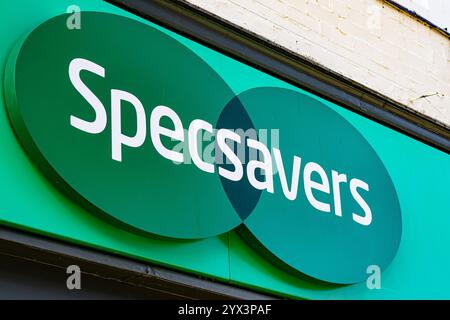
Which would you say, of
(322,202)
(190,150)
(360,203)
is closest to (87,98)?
(190,150)

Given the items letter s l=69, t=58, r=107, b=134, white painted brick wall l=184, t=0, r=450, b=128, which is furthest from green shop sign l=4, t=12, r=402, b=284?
white painted brick wall l=184, t=0, r=450, b=128

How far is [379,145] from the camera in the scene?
539 centimetres

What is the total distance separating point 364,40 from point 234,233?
2041 millimetres

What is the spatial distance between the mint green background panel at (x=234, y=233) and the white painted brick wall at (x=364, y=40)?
0.39 metres

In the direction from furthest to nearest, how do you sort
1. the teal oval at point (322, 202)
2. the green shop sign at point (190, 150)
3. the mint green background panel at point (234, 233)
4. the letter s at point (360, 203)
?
the letter s at point (360, 203)
the teal oval at point (322, 202)
the green shop sign at point (190, 150)
the mint green background panel at point (234, 233)

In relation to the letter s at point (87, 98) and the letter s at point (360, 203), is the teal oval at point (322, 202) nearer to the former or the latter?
the letter s at point (360, 203)

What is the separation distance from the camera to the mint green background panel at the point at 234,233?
11.8ft

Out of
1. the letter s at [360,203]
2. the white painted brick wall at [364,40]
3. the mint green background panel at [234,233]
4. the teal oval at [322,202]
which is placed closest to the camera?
the mint green background panel at [234,233]

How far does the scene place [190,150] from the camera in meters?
4.23

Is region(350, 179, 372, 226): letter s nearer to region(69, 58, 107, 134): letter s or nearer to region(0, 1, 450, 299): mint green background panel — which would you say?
region(0, 1, 450, 299): mint green background panel

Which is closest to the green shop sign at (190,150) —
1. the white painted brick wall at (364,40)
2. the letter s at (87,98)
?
the letter s at (87,98)

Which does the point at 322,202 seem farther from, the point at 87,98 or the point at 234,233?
the point at 87,98

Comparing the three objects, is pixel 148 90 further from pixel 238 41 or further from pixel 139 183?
pixel 238 41

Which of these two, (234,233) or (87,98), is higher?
(87,98)
